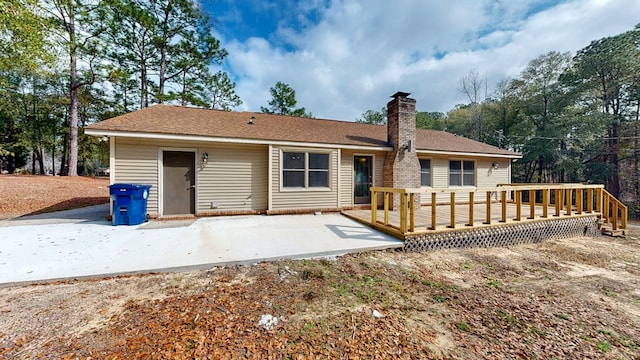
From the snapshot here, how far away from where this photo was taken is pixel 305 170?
25.0ft

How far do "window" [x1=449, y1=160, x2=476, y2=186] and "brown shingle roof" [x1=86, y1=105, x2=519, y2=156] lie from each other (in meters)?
0.64

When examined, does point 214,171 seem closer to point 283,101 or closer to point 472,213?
point 472,213

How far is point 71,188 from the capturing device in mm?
11703

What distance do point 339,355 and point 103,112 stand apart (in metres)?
29.2

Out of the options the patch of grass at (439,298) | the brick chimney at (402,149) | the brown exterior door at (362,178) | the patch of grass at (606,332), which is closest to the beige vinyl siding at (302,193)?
the brown exterior door at (362,178)

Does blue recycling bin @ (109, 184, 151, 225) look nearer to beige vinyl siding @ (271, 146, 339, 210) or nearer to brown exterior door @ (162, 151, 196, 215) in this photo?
brown exterior door @ (162, 151, 196, 215)

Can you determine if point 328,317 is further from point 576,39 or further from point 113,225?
point 576,39

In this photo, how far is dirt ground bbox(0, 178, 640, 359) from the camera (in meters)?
2.05

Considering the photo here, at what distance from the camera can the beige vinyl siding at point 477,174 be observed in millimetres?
9562

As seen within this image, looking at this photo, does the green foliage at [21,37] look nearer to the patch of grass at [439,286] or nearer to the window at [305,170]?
the window at [305,170]

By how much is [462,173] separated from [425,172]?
6.59 ft

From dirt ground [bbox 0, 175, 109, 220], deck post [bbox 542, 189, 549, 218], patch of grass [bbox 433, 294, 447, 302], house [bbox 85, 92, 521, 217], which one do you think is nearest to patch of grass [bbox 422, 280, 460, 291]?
patch of grass [bbox 433, 294, 447, 302]

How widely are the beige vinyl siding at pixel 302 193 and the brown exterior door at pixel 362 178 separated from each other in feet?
3.39

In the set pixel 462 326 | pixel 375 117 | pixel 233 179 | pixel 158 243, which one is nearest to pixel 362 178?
pixel 233 179
